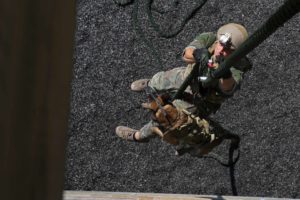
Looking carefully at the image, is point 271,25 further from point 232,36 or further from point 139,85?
point 139,85

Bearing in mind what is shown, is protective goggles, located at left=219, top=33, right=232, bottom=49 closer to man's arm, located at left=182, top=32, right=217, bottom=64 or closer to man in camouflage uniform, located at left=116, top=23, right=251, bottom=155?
man in camouflage uniform, located at left=116, top=23, right=251, bottom=155

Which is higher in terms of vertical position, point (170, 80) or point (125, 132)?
point (170, 80)

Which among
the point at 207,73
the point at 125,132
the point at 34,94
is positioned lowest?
the point at 125,132

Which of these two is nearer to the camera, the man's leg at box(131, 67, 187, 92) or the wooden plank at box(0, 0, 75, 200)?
the wooden plank at box(0, 0, 75, 200)

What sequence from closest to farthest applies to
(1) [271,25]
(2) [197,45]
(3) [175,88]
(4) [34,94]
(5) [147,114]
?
1. (4) [34,94]
2. (1) [271,25]
3. (2) [197,45]
4. (3) [175,88]
5. (5) [147,114]

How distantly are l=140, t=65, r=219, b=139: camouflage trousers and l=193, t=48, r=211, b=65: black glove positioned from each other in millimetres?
182

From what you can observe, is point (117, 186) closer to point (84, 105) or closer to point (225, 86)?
point (84, 105)

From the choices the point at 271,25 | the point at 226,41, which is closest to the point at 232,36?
the point at 226,41

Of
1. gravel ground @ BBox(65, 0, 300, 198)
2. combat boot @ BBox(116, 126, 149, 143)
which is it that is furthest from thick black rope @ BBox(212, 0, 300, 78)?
gravel ground @ BBox(65, 0, 300, 198)

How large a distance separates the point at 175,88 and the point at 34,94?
0.95m

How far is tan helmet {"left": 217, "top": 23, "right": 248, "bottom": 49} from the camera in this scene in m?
1.25

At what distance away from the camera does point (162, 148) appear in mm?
1900

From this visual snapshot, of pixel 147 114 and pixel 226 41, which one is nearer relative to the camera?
pixel 226 41

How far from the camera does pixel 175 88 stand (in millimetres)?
1495
